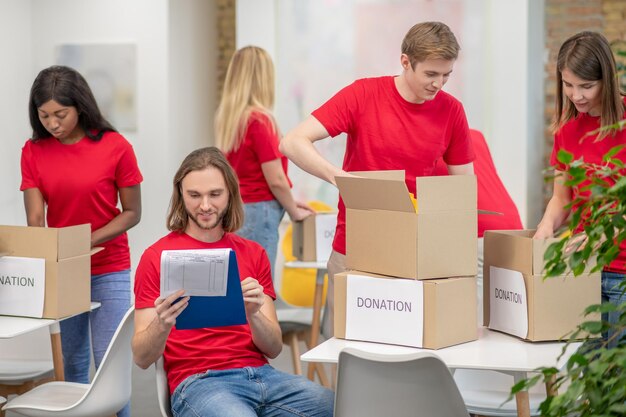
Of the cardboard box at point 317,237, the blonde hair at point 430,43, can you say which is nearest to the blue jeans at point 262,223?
the cardboard box at point 317,237

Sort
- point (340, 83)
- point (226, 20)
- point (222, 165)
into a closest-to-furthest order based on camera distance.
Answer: point (222, 165)
point (340, 83)
point (226, 20)

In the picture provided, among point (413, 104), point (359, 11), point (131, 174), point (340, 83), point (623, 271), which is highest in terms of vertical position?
point (359, 11)

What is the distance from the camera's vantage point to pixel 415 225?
2.41 m

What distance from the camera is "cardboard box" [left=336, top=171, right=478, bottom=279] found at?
242 cm

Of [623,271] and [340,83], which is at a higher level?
[340,83]

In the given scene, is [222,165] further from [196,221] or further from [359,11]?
[359,11]

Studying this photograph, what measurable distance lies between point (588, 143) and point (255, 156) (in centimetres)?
215

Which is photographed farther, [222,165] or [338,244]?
[338,244]

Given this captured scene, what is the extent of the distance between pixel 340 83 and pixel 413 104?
3063mm

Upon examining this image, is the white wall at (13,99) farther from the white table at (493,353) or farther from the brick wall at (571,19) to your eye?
the white table at (493,353)

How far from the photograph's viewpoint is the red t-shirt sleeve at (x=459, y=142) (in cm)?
296

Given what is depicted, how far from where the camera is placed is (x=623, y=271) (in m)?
2.57

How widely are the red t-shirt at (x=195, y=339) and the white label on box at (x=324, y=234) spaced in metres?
1.71

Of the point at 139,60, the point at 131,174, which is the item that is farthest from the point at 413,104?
the point at 139,60
